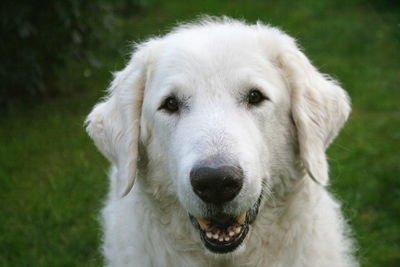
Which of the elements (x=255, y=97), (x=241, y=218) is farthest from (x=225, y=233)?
(x=255, y=97)

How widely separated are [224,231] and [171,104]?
82cm

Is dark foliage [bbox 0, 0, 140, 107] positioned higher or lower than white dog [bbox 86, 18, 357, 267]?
lower

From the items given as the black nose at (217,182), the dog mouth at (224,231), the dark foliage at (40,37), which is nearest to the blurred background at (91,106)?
the dark foliage at (40,37)

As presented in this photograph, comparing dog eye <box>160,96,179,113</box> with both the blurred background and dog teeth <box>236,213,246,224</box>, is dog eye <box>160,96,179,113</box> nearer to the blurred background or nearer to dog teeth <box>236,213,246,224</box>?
dog teeth <box>236,213,246,224</box>

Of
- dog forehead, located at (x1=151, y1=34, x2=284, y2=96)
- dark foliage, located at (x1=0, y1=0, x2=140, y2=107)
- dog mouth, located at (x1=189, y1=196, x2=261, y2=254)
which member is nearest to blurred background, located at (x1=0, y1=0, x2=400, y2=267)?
dark foliage, located at (x1=0, y1=0, x2=140, y2=107)

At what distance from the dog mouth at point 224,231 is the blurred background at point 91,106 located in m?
2.06

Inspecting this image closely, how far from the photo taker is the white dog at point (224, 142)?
11.1 feet

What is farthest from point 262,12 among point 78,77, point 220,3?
point 78,77

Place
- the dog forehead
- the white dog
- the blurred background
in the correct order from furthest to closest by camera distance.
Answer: the blurred background, the dog forehead, the white dog

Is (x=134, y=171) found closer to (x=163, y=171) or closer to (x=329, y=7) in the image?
(x=163, y=171)

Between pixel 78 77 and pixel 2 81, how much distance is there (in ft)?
4.90

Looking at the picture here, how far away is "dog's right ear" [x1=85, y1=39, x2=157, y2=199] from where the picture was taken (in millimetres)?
3764

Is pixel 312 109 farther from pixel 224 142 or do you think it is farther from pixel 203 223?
pixel 203 223

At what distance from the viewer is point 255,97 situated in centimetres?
355
